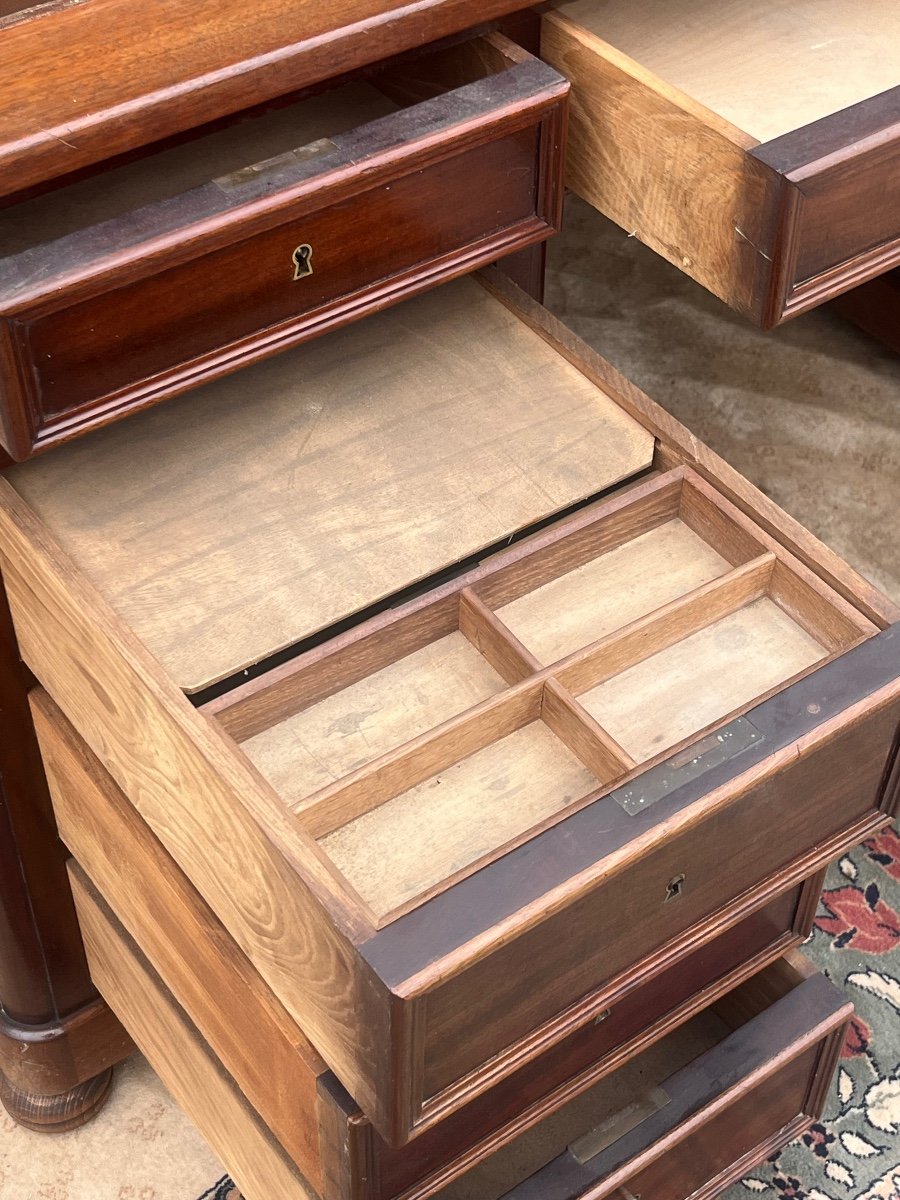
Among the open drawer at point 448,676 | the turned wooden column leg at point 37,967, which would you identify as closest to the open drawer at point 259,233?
the open drawer at point 448,676

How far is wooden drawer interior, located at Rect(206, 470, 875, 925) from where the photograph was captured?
79cm

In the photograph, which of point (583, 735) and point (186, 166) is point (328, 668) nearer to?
point (583, 735)

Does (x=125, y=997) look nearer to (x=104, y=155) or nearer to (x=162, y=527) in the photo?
(x=162, y=527)

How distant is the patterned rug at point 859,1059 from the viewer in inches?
47.4

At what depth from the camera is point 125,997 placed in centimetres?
109

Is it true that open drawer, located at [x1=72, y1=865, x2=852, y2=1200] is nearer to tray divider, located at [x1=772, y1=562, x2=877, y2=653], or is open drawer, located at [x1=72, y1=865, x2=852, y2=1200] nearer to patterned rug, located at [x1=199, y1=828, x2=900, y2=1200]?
patterned rug, located at [x1=199, y1=828, x2=900, y2=1200]

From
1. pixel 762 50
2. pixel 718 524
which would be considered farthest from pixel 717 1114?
pixel 762 50

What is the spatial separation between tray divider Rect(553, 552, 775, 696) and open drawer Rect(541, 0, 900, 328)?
0.46ft

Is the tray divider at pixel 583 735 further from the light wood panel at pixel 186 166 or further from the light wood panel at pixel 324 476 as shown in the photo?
the light wood panel at pixel 186 166

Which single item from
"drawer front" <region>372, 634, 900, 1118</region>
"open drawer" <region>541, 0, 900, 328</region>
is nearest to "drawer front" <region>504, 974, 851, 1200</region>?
"drawer front" <region>372, 634, 900, 1118</region>

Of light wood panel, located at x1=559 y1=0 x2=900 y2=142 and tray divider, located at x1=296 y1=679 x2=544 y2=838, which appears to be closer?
tray divider, located at x1=296 y1=679 x2=544 y2=838

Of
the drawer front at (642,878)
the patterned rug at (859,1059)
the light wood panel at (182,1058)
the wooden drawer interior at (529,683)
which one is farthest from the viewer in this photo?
the patterned rug at (859,1059)

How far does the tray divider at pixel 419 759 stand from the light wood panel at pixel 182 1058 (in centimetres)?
25

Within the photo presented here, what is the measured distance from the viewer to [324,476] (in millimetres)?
925
